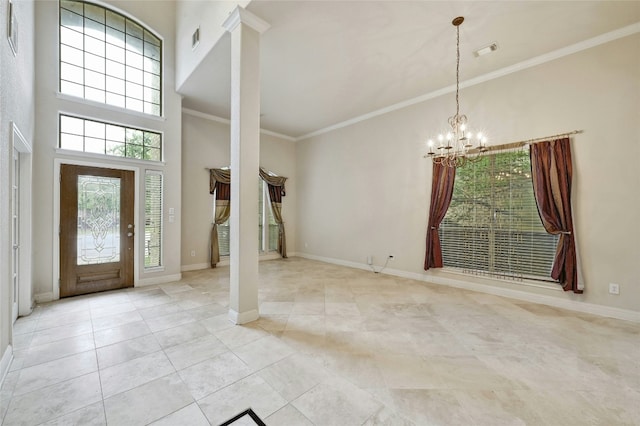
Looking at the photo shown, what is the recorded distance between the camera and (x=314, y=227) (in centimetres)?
708

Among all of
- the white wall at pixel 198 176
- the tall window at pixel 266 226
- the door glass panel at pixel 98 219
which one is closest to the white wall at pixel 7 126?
the door glass panel at pixel 98 219

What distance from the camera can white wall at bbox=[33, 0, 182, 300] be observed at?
11.7 ft

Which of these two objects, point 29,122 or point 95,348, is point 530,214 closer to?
point 95,348

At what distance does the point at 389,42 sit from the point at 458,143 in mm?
1906

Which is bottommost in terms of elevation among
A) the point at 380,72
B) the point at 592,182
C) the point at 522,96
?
the point at 592,182

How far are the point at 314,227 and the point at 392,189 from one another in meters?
2.58

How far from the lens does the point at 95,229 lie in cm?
399

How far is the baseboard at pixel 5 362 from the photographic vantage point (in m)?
1.92

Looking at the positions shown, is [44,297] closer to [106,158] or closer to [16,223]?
[16,223]

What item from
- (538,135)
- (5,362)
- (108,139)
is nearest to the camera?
(5,362)

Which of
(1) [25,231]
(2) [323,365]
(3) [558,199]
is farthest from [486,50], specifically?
(1) [25,231]

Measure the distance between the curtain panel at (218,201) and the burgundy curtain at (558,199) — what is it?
19.5ft

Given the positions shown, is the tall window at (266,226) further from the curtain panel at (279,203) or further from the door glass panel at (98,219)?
the door glass panel at (98,219)

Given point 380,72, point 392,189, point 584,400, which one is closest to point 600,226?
point 584,400
